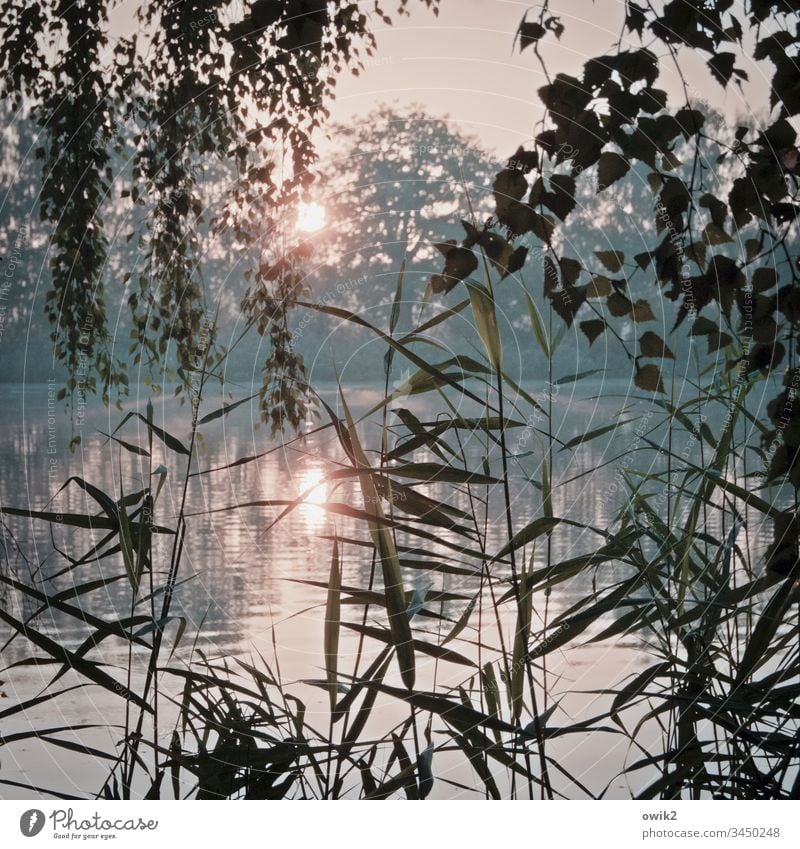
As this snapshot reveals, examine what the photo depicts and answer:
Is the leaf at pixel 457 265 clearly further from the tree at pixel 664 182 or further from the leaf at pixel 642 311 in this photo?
the leaf at pixel 642 311

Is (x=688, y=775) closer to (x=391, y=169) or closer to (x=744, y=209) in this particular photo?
(x=744, y=209)

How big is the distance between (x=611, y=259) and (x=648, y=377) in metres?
0.18

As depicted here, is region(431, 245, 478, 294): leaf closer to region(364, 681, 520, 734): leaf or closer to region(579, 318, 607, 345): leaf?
region(579, 318, 607, 345): leaf

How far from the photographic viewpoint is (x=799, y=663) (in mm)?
1393

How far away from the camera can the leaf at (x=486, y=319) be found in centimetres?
127

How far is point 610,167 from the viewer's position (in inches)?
55.0

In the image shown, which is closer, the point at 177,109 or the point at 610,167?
the point at 610,167

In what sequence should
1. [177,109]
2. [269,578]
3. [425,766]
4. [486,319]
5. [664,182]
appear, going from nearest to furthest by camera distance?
[425,766] < [486,319] < [664,182] < [269,578] < [177,109]

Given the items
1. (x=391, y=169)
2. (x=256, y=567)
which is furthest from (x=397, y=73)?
(x=256, y=567)

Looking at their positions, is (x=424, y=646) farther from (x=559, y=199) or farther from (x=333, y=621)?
(x=559, y=199)

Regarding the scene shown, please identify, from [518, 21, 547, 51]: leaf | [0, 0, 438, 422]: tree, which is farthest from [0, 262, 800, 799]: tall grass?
[0, 0, 438, 422]: tree

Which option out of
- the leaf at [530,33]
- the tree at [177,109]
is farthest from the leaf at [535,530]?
the tree at [177,109]

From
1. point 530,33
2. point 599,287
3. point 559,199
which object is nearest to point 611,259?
point 599,287

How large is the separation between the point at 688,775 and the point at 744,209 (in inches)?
31.1
